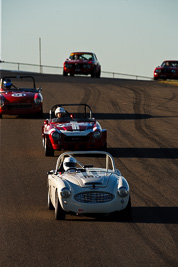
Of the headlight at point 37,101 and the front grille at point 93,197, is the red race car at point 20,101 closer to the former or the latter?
the headlight at point 37,101

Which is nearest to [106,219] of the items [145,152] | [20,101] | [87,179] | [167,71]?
[87,179]

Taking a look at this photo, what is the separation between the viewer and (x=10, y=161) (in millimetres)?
17812

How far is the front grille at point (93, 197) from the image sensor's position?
10.8 metres

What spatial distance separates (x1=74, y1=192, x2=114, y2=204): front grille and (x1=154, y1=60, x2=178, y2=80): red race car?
33.9 m

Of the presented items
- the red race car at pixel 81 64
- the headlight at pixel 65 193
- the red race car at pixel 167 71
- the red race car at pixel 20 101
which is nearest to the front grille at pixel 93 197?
the headlight at pixel 65 193

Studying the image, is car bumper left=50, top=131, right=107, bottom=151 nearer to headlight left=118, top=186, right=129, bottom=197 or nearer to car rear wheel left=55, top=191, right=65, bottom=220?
car rear wheel left=55, top=191, right=65, bottom=220

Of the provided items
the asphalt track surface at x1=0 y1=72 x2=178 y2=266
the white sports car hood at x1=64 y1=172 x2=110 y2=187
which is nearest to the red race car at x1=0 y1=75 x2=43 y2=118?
the asphalt track surface at x1=0 y1=72 x2=178 y2=266

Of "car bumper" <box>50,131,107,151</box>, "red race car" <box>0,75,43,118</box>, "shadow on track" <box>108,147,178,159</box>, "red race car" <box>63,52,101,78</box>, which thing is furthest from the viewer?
"red race car" <box>63,52,101,78</box>

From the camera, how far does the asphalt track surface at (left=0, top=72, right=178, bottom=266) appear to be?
900 centimetres

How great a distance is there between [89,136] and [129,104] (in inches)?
527

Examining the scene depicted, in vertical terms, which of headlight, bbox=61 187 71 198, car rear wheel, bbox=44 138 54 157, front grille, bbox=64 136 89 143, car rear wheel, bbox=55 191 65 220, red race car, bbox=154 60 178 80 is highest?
headlight, bbox=61 187 71 198

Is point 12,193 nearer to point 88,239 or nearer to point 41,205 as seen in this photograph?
point 41,205

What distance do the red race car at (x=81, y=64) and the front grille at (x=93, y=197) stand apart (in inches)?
1189

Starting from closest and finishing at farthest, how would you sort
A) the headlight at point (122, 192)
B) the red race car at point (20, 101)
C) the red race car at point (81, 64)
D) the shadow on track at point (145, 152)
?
the headlight at point (122, 192) < the shadow on track at point (145, 152) < the red race car at point (20, 101) < the red race car at point (81, 64)
